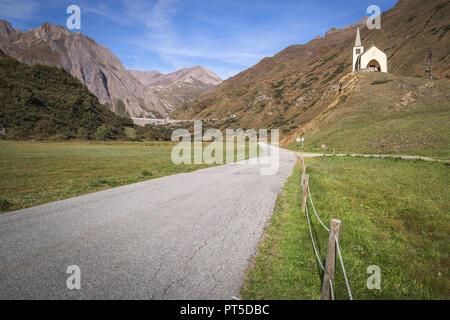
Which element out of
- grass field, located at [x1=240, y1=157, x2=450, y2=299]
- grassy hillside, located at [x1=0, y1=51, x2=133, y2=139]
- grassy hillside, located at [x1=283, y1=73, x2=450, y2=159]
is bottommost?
grass field, located at [x1=240, y1=157, x2=450, y2=299]

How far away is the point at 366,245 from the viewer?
5.37 metres

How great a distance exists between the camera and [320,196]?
10023 millimetres

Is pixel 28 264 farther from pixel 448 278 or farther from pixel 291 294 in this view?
pixel 448 278

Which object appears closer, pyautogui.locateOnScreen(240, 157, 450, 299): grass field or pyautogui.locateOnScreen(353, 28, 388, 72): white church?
pyautogui.locateOnScreen(240, 157, 450, 299): grass field

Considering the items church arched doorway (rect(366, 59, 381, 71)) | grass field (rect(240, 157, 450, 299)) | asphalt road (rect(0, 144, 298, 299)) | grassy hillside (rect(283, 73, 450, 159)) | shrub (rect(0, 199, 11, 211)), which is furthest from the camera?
church arched doorway (rect(366, 59, 381, 71))

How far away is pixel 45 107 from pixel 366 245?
6244 inches

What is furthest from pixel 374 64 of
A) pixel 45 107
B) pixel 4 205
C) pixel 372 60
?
pixel 45 107

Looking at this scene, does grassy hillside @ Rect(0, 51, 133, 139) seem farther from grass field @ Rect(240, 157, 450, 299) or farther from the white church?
grass field @ Rect(240, 157, 450, 299)

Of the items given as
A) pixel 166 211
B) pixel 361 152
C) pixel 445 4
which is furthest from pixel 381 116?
pixel 445 4

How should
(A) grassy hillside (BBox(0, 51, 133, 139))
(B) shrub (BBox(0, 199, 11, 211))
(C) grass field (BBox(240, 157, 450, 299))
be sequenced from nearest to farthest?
(C) grass field (BBox(240, 157, 450, 299)) < (B) shrub (BBox(0, 199, 11, 211)) < (A) grassy hillside (BBox(0, 51, 133, 139))

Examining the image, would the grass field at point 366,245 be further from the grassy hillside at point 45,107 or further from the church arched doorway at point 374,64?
the grassy hillside at point 45,107

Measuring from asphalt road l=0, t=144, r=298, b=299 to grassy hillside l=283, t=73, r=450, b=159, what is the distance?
2929cm

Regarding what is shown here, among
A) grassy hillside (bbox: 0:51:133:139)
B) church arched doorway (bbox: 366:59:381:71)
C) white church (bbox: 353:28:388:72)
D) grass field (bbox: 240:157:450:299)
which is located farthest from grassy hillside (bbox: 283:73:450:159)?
grassy hillside (bbox: 0:51:133:139)

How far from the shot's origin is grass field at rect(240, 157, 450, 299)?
3744 millimetres
